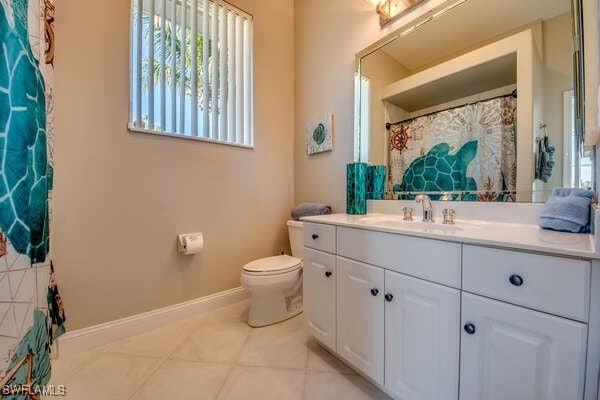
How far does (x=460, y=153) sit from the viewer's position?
1.20 m

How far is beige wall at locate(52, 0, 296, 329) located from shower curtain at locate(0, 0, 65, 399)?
3.23 ft

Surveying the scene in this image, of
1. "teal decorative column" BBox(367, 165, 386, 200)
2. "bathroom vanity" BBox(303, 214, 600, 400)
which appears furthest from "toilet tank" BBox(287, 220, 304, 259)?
"bathroom vanity" BBox(303, 214, 600, 400)

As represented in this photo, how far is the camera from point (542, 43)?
0.95 metres

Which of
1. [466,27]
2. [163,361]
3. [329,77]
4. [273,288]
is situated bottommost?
[163,361]

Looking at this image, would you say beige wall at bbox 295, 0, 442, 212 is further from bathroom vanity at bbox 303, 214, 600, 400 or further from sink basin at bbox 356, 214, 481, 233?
bathroom vanity at bbox 303, 214, 600, 400

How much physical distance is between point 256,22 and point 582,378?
2.68 metres

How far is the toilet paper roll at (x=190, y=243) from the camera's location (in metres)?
1.64

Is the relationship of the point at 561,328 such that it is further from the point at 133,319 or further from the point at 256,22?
the point at 256,22

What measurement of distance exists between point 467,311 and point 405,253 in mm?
250

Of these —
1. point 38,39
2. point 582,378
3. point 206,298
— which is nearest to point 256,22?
point 38,39

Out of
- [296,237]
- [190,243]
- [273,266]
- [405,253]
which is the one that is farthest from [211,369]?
[405,253]

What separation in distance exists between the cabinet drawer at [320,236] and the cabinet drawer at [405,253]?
0.19 feet

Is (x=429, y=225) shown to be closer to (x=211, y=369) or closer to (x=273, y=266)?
(x=273, y=266)

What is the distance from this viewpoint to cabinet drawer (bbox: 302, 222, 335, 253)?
122cm
